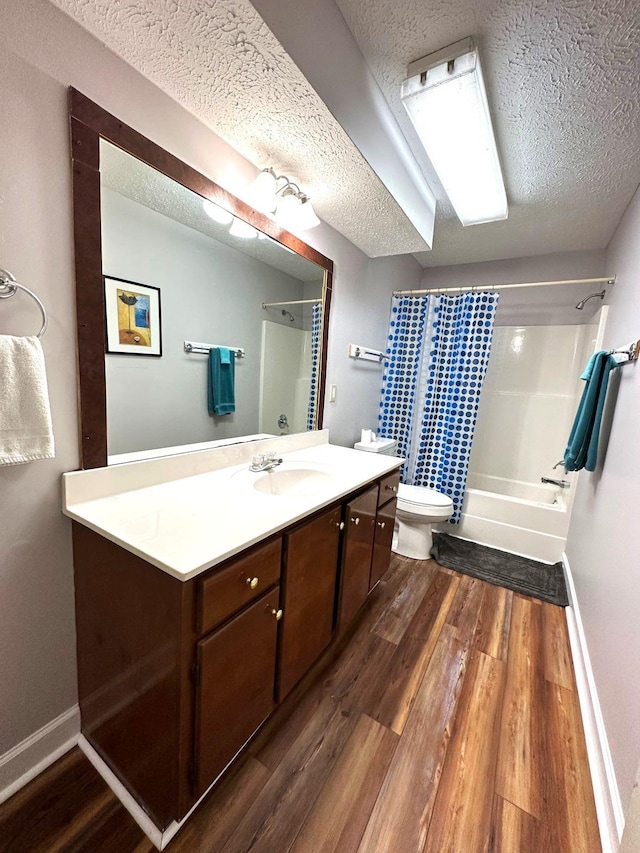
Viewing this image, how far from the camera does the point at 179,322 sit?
1.32 metres

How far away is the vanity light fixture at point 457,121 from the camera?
114 centimetres

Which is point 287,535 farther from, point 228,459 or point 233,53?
point 233,53

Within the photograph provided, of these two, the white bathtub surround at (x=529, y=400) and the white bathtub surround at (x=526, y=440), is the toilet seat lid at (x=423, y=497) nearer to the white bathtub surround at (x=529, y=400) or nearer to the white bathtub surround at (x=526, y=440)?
the white bathtub surround at (x=526, y=440)

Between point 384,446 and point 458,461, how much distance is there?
0.65 meters

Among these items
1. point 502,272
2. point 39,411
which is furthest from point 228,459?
point 502,272

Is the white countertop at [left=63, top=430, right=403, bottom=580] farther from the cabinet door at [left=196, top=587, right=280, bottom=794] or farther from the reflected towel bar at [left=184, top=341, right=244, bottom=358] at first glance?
the reflected towel bar at [left=184, top=341, right=244, bottom=358]

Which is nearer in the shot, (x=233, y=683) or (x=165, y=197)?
(x=233, y=683)

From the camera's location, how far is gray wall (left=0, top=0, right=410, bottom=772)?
0.82 m

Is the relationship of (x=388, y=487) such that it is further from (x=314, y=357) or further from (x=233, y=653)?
(x=233, y=653)

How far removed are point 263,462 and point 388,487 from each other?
0.70 meters

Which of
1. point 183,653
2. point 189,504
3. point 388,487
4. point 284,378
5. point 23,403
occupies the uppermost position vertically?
point 284,378

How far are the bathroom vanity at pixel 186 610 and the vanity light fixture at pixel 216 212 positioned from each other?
0.98 metres

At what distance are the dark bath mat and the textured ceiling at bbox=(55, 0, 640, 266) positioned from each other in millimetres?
2232

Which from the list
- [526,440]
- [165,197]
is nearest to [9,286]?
[165,197]
